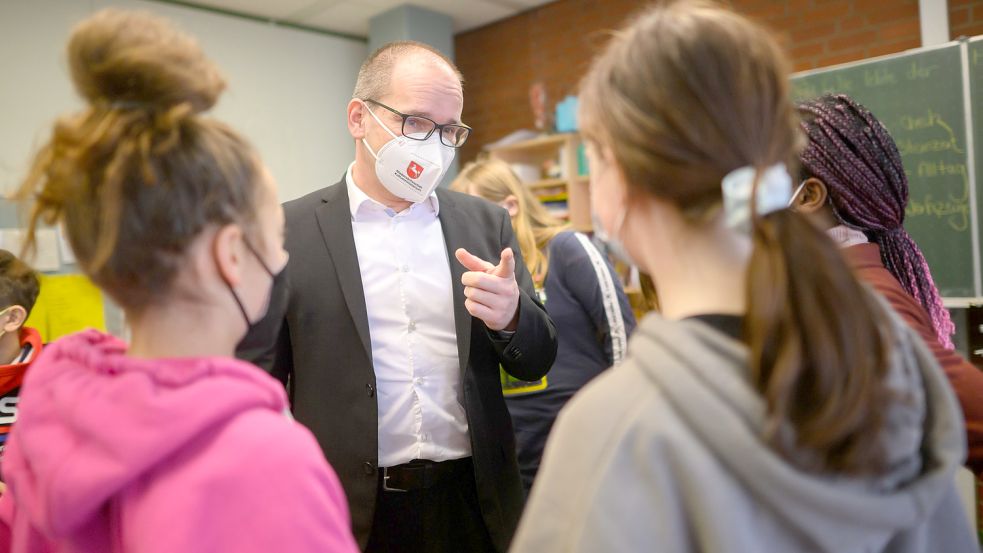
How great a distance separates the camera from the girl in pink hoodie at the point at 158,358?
69 centimetres

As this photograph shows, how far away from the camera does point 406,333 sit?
5.19ft

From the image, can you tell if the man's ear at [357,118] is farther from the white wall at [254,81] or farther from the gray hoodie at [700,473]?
the white wall at [254,81]

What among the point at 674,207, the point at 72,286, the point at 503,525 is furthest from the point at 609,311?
the point at 72,286

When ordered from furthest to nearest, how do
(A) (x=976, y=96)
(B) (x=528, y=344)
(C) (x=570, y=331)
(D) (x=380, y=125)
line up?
1. (A) (x=976, y=96)
2. (C) (x=570, y=331)
3. (D) (x=380, y=125)
4. (B) (x=528, y=344)

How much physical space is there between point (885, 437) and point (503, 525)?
3.33 ft

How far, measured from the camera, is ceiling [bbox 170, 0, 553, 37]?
14.9 feet

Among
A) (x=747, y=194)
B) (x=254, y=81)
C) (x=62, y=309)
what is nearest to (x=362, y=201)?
(x=747, y=194)

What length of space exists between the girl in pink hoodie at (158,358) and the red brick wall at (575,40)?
9.52ft

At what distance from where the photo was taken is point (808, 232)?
700 mm

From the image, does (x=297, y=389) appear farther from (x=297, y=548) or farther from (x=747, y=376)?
(x=747, y=376)

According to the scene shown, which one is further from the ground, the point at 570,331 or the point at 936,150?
the point at 936,150

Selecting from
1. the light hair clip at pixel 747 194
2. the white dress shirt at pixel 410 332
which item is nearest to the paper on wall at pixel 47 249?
the white dress shirt at pixel 410 332

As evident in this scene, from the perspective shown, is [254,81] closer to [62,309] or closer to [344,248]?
[62,309]

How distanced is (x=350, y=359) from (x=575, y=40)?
13.1 feet
